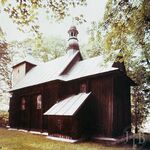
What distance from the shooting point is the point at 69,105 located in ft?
58.4

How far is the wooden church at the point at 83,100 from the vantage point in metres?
16.9

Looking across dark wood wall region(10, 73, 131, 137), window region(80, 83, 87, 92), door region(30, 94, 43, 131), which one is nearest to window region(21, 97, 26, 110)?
door region(30, 94, 43, 131)

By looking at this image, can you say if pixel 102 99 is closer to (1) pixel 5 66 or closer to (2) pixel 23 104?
(2) pixel 23 104

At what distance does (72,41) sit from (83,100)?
33.2ft

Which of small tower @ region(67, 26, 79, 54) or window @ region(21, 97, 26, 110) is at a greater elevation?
small tower @ region(67, 26, 79, 54)

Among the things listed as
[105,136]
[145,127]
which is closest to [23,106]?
[105,136]

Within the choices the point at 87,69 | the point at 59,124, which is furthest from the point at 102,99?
the point at 59,124

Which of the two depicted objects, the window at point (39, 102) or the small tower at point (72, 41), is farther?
the small tower at point (72, 41)

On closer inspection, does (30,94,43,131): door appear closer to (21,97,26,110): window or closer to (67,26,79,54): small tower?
(21,97,26,110): window

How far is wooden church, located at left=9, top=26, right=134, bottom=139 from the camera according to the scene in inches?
665

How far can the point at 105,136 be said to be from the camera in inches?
657

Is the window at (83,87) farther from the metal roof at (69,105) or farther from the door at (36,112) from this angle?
the door at (36,112)

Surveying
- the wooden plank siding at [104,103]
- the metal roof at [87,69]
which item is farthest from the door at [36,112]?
the wooden plank siding at [104,103]

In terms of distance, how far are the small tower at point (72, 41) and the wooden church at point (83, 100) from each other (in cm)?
185
